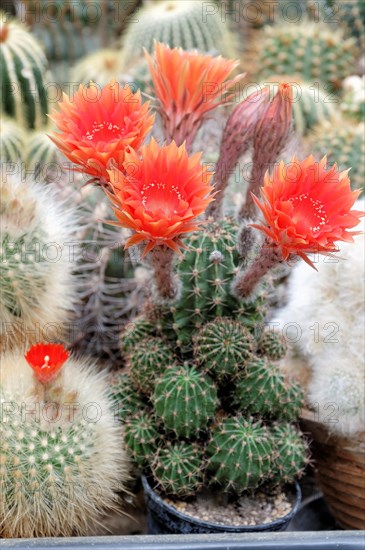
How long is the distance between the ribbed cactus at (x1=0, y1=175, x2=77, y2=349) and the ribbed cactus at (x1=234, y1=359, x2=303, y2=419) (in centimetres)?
39

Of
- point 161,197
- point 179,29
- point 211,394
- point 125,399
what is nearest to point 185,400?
point 211,394

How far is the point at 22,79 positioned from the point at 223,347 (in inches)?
44.4

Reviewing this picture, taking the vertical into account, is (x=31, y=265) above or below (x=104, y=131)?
below

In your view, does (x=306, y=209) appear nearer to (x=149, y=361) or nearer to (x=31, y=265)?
(x=149, y=361)

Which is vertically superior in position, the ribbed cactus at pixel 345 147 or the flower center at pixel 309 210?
the flower center at pixel 309 210

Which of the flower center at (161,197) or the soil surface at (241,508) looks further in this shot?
the soil surface at (241,508)

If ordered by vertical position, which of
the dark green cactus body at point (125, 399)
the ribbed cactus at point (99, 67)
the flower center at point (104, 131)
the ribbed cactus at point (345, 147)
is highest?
the flower center at point (104, 131)

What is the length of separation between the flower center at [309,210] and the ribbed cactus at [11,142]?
3.00 ft

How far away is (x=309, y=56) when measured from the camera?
2475 mm

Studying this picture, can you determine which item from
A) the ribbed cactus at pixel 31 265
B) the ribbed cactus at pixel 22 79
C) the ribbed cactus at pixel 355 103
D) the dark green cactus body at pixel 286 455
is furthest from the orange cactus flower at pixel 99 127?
the ribbed cactus at pixel 355 103

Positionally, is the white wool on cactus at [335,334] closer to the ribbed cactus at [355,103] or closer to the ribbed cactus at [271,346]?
the ribbed cactus at [271,346]

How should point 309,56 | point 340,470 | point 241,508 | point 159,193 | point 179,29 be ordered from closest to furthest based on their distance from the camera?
point 159,193
point 241,508
point 340,470
point 179,29
point 309,56

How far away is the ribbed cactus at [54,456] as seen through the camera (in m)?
1.07

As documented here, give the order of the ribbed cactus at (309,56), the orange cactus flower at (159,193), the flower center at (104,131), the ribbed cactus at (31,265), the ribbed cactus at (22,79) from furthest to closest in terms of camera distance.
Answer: the ribbed cactus at (309,56)
the ribbed cactus at (22,79)
the ribbed cactus at (31,265)
the flower center at (104,131)
the orange cactus flower at (159,193)
